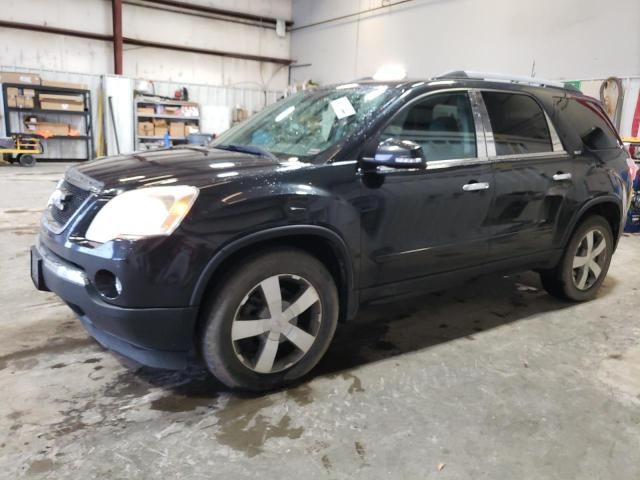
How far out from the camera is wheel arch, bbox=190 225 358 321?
2.01 meters

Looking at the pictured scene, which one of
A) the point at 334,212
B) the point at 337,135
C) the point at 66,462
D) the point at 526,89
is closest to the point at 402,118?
the point at 337,135

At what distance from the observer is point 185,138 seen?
1380cm

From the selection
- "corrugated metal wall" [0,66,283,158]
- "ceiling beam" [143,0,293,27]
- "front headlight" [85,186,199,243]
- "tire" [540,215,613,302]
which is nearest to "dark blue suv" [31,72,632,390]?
"front headlight" [85,186,199,243]

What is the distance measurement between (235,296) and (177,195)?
0.47 meters

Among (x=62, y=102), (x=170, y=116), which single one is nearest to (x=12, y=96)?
(x=62, y=102)

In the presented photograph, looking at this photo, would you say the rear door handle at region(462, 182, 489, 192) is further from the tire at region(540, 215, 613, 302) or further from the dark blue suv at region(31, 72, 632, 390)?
the tire at region(540, 215, 613, 302)

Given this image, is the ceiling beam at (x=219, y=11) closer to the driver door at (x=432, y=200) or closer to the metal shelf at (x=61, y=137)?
the metal shelf at (x=61, y=137)

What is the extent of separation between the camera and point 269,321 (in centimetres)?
221

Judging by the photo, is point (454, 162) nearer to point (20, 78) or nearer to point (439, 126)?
point (439, 126)

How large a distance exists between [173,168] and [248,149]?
1.73ft

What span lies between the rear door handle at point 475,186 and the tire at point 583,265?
1.07 metres

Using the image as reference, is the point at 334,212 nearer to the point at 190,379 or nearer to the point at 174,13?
the point at 190,379

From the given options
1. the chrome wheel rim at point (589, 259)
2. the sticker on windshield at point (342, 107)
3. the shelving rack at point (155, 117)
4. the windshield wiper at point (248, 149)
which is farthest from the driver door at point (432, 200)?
the shelving rack at point (155, 117)

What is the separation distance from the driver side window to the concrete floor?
109cm
